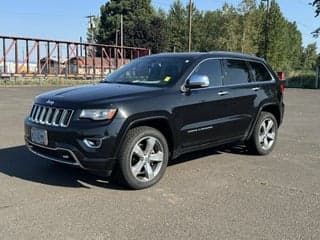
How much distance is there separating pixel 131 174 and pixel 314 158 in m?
3.57

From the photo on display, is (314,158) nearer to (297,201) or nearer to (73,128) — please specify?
(297,201)

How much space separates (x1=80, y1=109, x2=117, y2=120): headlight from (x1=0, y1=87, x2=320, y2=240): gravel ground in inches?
35.4

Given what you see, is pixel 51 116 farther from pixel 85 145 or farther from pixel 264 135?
pixel 264 135

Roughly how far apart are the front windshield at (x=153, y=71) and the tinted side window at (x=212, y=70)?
9.1 inches

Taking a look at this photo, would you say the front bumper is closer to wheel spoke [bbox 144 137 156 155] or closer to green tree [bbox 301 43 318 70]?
wheel spoke [bbox 144 137 156 155]

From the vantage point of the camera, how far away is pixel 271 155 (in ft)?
26.0

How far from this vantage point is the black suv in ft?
17.6

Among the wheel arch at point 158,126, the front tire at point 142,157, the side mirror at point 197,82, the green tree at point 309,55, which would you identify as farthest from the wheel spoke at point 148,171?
the green tree at point 309,55

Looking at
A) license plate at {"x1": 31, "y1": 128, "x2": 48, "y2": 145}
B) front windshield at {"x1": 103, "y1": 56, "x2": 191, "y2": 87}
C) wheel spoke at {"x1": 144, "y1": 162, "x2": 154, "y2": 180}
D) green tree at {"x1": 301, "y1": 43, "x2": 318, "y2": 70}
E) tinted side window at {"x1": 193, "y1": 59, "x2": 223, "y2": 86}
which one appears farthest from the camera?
green tree at {"x1": 301, "y1": 43, "x2": 318, "y2": 70}

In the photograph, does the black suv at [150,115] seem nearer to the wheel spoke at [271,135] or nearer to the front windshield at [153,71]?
the front windshield at [153,71]

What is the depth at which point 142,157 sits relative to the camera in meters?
5.75

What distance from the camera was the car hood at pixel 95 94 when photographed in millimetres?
5484

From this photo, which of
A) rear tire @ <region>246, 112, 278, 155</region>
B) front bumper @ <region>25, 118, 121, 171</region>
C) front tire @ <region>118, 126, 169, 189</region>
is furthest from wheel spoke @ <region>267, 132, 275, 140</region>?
front bumper @ <region>25, 118, 121, 171</region>

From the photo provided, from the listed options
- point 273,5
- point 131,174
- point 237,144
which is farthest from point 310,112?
point 273,5
